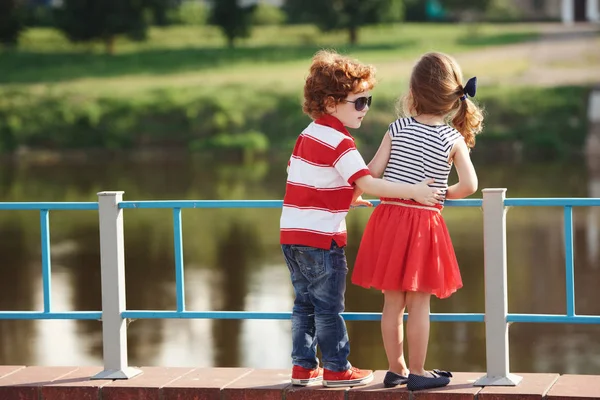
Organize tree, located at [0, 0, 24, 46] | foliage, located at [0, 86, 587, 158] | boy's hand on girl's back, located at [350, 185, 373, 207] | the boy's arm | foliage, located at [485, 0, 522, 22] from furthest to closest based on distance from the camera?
foliage, located at [485, 0, 522, 22] → tree, located at [0, 0, 24, 46] → foliage, located at [0, 86, 587, 158] → boy's hand on girl's back, located at [350, 185, 373, 207] → the boy's arm

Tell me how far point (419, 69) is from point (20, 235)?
1183 cm

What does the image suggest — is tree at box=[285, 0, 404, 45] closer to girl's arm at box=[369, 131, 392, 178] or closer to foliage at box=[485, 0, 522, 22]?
foliage at box=[485, 0, 522, 22]

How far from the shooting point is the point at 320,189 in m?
3.52

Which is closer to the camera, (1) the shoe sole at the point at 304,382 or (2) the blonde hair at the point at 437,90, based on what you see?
(2) the blonde hair at the point at 437,90

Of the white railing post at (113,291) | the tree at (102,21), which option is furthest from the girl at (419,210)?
the tree at (102,21)

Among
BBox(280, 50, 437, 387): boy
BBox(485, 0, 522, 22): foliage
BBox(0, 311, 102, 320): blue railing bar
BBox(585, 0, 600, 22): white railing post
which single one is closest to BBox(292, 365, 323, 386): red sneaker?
BBox(280, 50, 437, 387): boy

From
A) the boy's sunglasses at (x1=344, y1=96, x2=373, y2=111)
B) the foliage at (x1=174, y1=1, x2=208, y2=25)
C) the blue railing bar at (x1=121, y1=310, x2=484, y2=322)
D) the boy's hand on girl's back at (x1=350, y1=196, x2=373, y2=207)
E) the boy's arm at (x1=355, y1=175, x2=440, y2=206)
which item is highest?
the foliage at (x1=174, y1=1, x2=208, y2=25)

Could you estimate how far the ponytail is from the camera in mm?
3592

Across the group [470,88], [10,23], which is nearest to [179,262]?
[470,88]

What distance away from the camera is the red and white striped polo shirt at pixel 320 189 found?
3500 millimetres

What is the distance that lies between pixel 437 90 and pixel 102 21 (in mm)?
28129

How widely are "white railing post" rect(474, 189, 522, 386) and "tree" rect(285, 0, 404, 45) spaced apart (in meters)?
27.4

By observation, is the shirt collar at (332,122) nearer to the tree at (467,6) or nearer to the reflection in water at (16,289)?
the reflection in water at (16,289)

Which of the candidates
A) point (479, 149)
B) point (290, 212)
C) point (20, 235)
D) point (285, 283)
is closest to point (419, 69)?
point (290, 212)
